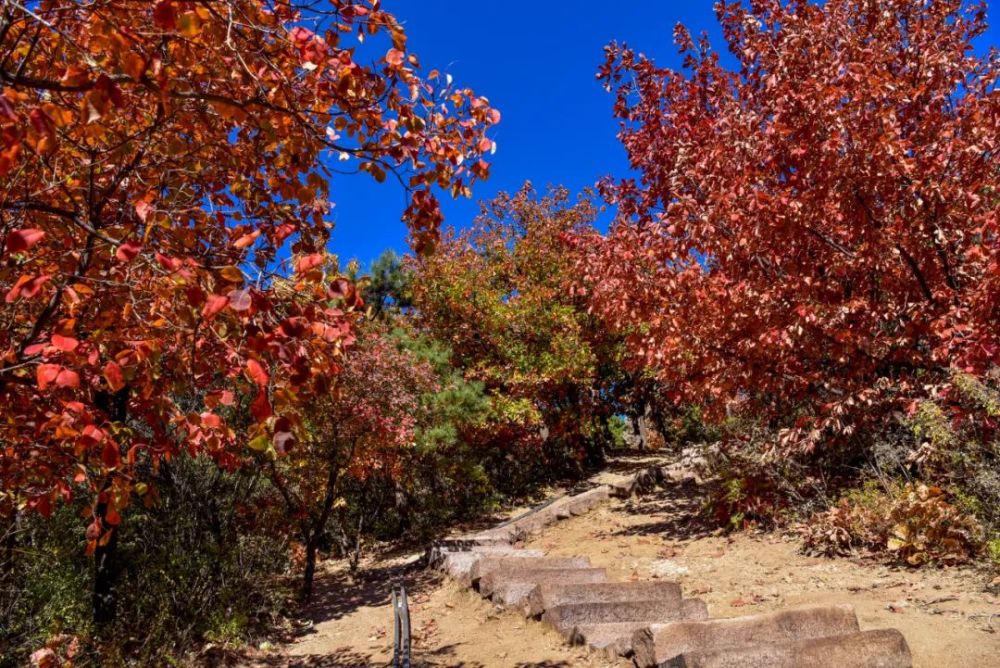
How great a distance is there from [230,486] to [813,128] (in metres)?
8.30

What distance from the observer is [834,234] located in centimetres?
720

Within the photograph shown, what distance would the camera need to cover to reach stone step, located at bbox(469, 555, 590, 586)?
25.0 feet

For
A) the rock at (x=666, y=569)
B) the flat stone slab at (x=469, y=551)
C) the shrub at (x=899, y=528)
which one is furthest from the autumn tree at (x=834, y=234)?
the flat stone slab at (x=469, y=551)

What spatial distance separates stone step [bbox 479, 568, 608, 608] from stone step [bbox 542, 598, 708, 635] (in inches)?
36.1

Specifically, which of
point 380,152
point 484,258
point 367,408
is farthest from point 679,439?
point 380,152

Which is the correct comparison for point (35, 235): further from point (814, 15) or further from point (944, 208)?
point (814, 15)

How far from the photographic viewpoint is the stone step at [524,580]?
685 cm

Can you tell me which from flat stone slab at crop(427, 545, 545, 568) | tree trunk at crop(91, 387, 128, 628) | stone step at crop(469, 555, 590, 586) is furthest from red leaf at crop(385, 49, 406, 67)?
flat stone slab at crop(427, 545, 545, 568)

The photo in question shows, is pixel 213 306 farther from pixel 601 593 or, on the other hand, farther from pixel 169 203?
pixel 601 593

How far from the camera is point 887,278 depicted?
22.9ft

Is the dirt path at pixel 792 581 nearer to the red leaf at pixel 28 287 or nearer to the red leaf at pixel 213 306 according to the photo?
the red leaf at pixel 213 306

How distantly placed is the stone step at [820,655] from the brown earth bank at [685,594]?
0.40 m

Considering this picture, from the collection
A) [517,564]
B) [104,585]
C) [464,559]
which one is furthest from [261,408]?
[464,559]

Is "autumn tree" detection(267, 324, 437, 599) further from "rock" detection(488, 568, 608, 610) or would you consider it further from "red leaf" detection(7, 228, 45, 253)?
"red leaf" detection(7, 228, 45, 253)
